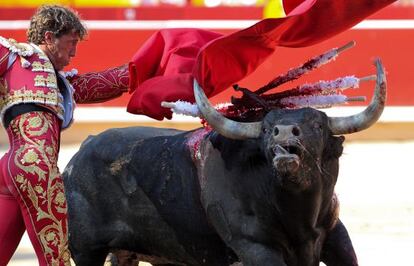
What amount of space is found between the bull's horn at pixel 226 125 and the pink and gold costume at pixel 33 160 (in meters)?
0.52

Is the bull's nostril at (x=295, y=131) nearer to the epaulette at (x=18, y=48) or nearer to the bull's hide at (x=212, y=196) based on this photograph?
the bull's hide at (x=212, y=196)

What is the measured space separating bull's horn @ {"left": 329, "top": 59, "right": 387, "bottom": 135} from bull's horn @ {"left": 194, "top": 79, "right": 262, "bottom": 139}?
0.28m

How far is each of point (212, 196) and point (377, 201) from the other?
3.97m

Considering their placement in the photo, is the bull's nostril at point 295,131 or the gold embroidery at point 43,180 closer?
the bull's nostril at point 295,131

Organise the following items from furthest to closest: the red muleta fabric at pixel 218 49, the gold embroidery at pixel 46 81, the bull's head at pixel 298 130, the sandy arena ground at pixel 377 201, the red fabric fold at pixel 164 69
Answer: the sandy arena ground at pixel 377 201, the red fabric fold at pixel 164 69, the red muleta fabric at pixel 218 49, the gold embroidery at pixel 46 81, the bull's head at pixel 298 130

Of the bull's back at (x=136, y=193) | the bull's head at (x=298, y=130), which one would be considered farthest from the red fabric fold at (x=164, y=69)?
the bull's head at (x=298, y=130)

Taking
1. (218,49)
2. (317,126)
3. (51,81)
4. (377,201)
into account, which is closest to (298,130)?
(317,126)

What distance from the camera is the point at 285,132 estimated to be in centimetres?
371

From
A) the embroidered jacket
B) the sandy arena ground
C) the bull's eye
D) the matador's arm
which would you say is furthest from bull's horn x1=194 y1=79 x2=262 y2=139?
the sandy arena ground

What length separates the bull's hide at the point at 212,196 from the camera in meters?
3.84

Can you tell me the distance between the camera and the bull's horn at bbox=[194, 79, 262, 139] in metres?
3.97

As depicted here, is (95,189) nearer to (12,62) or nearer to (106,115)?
(12,62)

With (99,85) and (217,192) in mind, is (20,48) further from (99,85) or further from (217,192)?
(217,192)

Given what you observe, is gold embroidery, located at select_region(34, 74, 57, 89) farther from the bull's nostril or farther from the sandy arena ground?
the sandy arena ground
